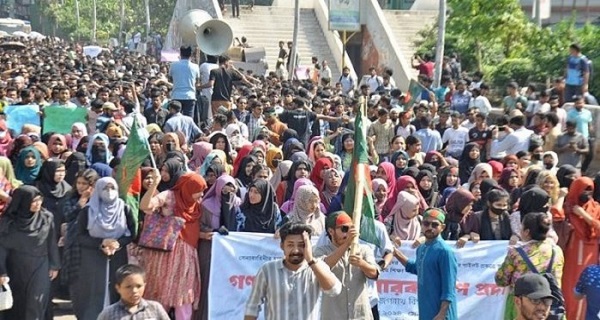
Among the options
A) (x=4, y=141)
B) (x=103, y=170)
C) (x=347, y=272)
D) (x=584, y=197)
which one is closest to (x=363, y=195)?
(x=347, y=272)

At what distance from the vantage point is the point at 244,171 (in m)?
11.1

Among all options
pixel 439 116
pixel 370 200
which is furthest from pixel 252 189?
pixel 439 116

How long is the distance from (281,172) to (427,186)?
1.36 metres

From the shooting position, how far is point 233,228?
9734mm

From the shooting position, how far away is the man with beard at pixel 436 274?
25.5 feet

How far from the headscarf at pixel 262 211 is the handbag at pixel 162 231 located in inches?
24.7

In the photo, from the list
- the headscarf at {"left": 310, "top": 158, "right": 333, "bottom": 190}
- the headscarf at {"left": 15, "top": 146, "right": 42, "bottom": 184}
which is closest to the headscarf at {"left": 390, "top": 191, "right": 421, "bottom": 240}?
the headscarf at {"left": 310, "top": 158, "right": 333, "bottom": 190}

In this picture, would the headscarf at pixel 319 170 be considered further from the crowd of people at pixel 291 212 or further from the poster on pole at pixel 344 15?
the poster on pole at pixel 344 15

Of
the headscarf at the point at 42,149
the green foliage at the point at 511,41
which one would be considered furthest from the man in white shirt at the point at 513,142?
the green foliage at the point at 511,41

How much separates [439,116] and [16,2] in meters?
111

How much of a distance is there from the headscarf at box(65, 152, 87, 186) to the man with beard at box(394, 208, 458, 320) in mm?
4343

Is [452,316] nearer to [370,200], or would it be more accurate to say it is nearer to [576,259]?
[370,200]

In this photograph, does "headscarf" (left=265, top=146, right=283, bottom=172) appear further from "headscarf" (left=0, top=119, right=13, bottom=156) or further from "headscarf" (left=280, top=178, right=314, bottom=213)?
"headscarf" (left=0, top=119, right=13, bottom=156)

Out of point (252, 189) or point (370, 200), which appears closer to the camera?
point (370, 200)
